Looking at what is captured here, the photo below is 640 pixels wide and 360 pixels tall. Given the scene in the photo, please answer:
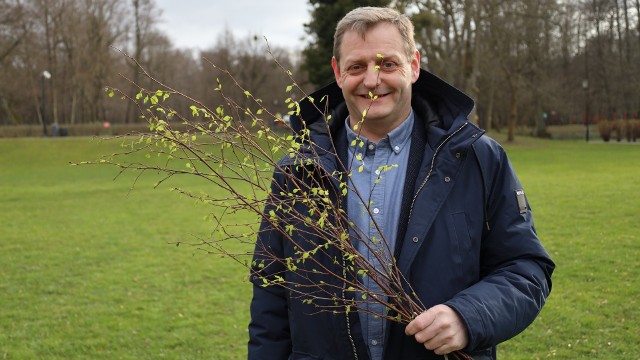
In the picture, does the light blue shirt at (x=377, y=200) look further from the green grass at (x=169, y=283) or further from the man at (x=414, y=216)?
the green grass at (x=169, y=283)

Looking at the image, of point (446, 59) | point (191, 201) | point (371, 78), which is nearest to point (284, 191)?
point (371, 78)

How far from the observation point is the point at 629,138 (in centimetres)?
4353

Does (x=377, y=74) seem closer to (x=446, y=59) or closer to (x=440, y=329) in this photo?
(x=440, y=329)

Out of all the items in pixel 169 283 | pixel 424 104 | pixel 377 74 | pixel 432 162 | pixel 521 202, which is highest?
pixel 377 74

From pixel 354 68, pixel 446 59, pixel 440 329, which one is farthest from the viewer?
pixel 446 59

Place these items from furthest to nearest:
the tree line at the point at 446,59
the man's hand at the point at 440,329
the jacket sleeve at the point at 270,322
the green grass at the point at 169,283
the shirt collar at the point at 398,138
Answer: the tree line at the point at 446,59, the green grass at the point at 169,283, the jacket sleeve at the point at 270,322, the shirt collar at the point at 398,138, the man's hand at the point at 440,329

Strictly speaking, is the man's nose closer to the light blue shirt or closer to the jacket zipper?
the light blue shirt

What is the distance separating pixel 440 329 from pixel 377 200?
0.60 metres

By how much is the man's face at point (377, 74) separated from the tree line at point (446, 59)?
3388 centimetres

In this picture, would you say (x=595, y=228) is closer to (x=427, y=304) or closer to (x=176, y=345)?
(x=176, y=345)

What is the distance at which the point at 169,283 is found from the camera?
9.09 metres

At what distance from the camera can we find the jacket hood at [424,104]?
2.53 m

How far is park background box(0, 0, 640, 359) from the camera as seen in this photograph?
6875mm

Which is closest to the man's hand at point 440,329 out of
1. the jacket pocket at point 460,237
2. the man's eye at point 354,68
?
the jacket pocket at point 460,237
